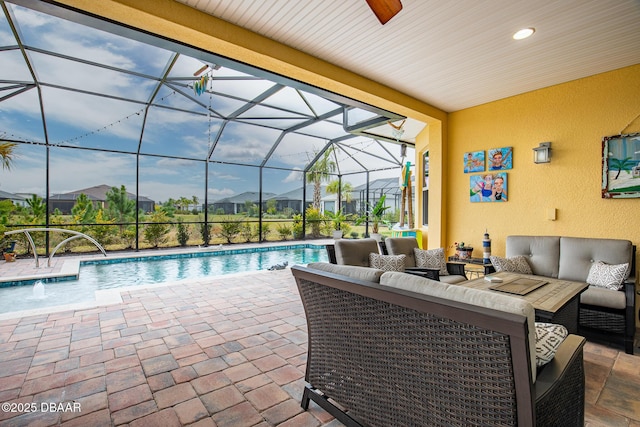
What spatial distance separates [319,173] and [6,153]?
871cm

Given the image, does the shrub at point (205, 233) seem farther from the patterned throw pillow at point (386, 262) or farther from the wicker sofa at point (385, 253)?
the patterned throw pillow at point (386, 262)

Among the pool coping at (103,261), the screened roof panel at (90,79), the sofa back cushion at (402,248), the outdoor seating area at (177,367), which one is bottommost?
the outdoor seating area at (177,367)

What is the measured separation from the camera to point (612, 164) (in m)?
3.81

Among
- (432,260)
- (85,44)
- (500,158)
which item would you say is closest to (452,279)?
(432,260)

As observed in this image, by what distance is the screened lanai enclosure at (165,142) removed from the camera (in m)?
5.30

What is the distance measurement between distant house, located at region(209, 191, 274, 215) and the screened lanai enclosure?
39 mm

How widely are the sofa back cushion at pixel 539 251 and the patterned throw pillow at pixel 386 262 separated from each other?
168 cm

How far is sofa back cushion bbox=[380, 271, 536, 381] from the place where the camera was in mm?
1066

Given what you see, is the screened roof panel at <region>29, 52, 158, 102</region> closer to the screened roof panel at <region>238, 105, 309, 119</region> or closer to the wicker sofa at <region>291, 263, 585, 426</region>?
the screened roof panel at <region>238, 105, 309, 119</region>

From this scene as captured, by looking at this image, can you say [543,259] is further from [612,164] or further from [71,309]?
[71,309]

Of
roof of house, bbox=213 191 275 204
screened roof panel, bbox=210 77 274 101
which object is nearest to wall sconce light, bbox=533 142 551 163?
screened roof panel, bbox=210 77 274 101

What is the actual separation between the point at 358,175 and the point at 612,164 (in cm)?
898

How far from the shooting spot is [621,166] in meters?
3.75

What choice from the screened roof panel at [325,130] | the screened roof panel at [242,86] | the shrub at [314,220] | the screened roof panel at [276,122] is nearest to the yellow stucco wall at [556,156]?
the screened roof panel at [242,86]
